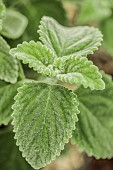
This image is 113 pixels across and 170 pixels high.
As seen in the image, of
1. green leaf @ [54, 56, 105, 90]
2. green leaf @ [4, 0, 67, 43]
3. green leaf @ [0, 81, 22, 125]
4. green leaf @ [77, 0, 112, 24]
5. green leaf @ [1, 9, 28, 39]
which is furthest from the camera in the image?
green leaf @ [77, 0, 112, 24]

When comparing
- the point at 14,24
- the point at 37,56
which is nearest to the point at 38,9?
the point at 14,24

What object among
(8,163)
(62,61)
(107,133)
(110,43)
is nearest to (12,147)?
(8,163)

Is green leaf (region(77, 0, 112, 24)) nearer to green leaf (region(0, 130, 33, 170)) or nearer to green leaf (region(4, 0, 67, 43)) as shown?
green leaf (region(4, 0, 67, 43))

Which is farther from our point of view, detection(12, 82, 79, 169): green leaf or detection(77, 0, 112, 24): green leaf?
detection(77, 0, 112, 24): green leaf

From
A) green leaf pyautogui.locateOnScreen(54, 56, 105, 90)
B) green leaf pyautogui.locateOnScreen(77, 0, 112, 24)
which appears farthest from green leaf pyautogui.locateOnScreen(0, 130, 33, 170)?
green leaf pyautogui.locateOnScreen(77, 0, 112, 24)

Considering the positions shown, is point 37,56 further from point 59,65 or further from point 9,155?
point 9,155

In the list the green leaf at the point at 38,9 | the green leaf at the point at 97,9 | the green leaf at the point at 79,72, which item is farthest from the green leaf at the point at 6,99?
the green leaf at the point at 97,9
